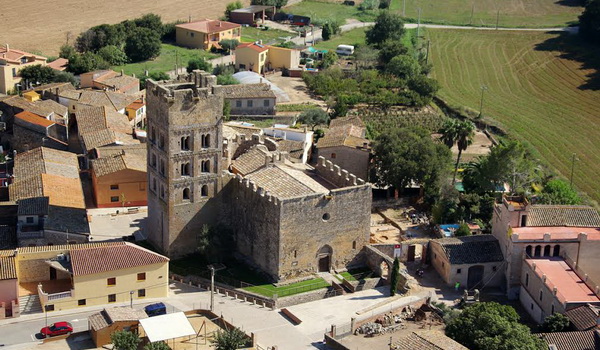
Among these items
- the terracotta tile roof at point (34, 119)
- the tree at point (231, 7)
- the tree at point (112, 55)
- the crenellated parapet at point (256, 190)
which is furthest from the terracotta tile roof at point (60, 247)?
the tree at point (231, 7)

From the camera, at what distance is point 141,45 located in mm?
143375

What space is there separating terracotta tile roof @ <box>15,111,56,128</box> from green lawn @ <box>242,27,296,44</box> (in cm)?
6613

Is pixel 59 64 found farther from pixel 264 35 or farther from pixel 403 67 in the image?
pixel 403 67

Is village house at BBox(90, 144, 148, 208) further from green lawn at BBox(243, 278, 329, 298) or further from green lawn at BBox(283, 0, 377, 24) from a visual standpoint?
green lawn at BBox(283, 0, 377, 24)

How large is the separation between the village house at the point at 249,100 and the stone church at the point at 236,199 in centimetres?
3946

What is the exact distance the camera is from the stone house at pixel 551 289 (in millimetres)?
67125

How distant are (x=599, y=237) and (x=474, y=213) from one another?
44.5 feet

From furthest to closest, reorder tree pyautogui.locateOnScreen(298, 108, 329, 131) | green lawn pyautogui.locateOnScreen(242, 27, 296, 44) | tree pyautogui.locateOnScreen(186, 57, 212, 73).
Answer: green lawn pyautogui.locateOnScreen(242, 27, 296, 44) → tree pyautogui.locateOnScreen(186, 57, 212, 73) → tree pyautogui.locateOnScreen(298, 108, 329, 131)

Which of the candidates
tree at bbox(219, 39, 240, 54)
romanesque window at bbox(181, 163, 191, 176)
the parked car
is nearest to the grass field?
tree at bbox(219, 39, 240, 54)

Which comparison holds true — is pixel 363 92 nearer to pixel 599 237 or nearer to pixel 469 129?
pixel 469 129

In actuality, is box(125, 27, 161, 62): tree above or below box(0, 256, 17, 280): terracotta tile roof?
above

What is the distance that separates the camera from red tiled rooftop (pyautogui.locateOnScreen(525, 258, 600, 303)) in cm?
6731

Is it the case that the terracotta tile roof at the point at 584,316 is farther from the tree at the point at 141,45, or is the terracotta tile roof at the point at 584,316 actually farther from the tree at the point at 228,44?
the tree at the point at 228,44

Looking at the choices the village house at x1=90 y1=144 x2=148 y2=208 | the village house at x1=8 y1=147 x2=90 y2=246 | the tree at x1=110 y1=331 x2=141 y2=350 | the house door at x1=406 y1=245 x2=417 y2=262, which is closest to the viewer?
the tree at x1=110 y1=331 x2=141 y2=350
